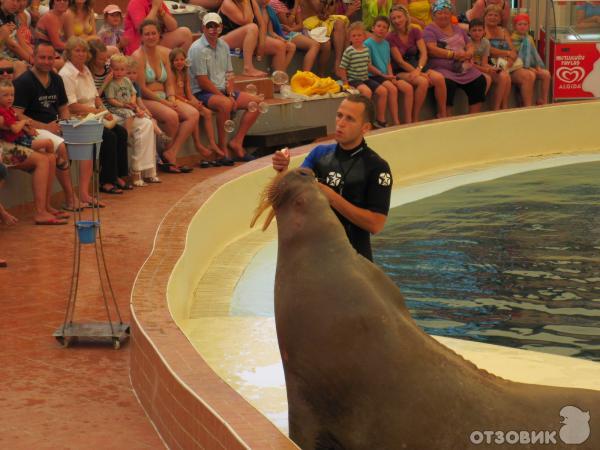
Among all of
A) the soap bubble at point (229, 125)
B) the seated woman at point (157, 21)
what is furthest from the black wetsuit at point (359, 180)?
the seated woman at point (157, 21)

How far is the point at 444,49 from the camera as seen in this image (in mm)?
16375

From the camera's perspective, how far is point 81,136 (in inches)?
273

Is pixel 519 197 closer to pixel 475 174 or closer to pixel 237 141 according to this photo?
pixel 475 174

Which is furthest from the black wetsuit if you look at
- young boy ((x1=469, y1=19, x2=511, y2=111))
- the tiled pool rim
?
young boy ((x1=469, y1=19, x2=511, y2=111))

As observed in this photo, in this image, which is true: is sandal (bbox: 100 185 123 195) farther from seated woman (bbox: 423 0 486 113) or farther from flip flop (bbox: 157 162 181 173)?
seated woman (bbox: 423 0 486 113)

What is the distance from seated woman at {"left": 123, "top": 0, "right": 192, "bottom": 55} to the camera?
42.2ft

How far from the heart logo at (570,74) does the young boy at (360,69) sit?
3.70 metres

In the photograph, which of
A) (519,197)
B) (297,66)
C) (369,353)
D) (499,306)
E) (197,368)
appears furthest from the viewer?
(297,66)

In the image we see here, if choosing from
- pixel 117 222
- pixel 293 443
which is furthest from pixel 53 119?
pixel 293 443

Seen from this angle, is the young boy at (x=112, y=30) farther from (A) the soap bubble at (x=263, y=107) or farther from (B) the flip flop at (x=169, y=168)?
(A) the soap bubble at (x=263, y=107)

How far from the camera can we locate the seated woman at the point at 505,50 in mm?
17188

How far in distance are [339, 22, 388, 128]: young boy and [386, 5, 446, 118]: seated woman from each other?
70 centimetres

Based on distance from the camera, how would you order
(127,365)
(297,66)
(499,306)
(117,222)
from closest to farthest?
(127,365) → (499,306) → (117,222) → (297,66)

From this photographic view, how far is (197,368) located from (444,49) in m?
11.7
